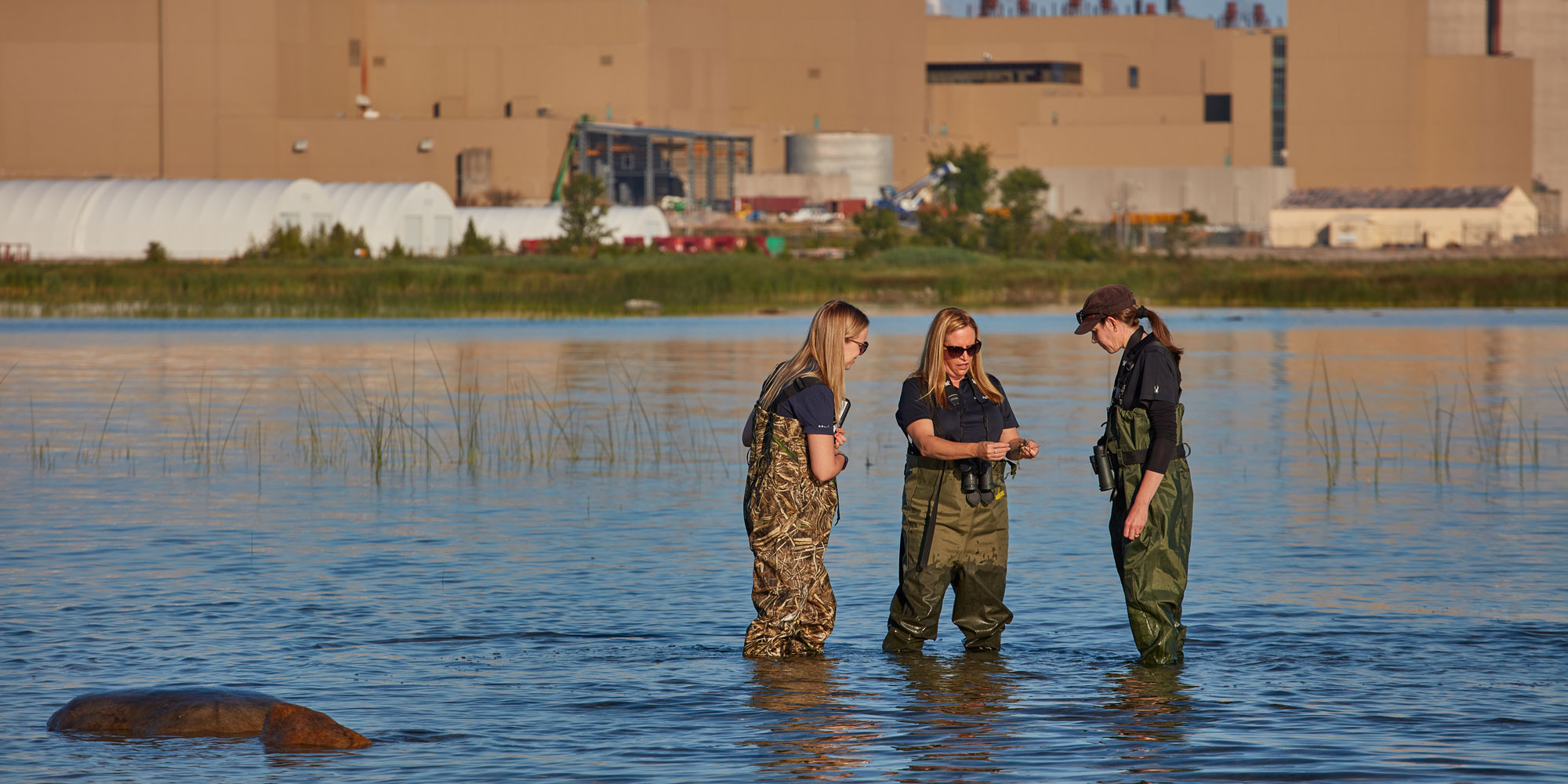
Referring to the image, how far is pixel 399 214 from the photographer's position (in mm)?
82438

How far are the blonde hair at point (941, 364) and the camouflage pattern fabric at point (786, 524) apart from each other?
660 mm

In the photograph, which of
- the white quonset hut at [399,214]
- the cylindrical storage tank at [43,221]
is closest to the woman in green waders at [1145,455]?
the white quonset hut at [399,214]

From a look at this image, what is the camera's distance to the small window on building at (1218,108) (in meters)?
144

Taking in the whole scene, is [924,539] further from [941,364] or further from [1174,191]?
[1174,191]

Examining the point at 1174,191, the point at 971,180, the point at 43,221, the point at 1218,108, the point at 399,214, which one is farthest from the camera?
the point at 1218,108

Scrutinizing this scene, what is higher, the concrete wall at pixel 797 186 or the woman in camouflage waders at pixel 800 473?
the concrete wall at pixel 797 186

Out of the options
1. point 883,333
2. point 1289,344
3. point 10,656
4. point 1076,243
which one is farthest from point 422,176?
point 10,656

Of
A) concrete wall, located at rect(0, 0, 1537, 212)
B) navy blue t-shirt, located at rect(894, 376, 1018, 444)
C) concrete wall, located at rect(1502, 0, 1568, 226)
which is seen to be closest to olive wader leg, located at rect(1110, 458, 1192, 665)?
navy blue t-shirt, located at rect(894, 376, 1018, 444)

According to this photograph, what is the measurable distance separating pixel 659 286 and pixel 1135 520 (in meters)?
49.3

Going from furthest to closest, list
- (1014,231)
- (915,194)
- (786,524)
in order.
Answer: (915,194), (1014,231), (786,524)

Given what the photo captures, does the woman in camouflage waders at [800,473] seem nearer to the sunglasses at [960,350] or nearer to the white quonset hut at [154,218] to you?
the sunglasses at [960,350]

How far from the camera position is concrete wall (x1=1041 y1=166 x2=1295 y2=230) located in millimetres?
130250

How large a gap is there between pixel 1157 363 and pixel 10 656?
6.48m

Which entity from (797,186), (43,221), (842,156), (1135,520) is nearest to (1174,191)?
(842,156)
